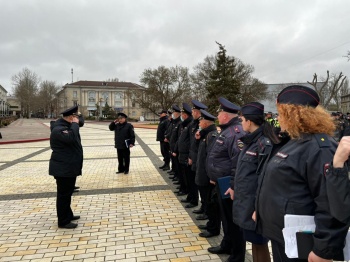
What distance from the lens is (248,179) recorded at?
8.78ft

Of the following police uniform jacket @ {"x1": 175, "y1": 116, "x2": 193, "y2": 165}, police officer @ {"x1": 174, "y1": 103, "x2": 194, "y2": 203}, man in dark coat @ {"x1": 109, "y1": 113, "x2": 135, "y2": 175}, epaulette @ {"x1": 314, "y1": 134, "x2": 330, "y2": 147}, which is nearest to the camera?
epaulette @ {"x1": 314, "y1": 134, "x2": 330, "y2": 147}

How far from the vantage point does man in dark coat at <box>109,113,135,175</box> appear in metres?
8.59

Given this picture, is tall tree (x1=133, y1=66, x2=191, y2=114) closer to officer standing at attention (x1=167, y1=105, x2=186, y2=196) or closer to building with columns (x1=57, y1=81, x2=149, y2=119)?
officer standing at attention (x1=167, y1=105, x2=186, y2=196)

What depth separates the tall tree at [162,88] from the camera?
4297 centimetres

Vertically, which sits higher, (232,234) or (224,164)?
(224,164)

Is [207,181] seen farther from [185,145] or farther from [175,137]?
[175,137]

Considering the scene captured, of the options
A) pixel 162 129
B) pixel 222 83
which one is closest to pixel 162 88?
pixel 222 83

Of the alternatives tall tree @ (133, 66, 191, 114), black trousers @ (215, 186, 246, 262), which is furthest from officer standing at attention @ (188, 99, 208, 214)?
tall tree @ (133, 66, 191, 114)

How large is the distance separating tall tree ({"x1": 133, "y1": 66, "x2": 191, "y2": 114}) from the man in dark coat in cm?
3429

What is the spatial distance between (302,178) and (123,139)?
7183 mm

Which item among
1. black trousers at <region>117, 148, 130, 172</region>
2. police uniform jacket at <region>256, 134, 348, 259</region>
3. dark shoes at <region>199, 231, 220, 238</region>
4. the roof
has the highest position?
the roof

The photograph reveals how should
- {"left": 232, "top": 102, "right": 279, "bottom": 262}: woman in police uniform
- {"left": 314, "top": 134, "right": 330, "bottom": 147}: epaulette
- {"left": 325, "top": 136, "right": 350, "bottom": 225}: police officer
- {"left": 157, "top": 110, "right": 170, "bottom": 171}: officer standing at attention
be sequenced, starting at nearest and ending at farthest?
{"left": 325, "top": 136, "right": 350, "bottom": 225}: police officer
{"left": 314, "top": 134, "right": 330, "bottom": 147}: epaulette
{"left": 232, "top": 102, "right": 279, "bottom": 262}: woman in police uniform
{"left": 157, "top": 110, "right": 170, "bottom": 171}: officer standing at attention

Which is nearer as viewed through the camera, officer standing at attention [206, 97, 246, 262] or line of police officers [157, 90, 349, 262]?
line of police officers [157, 90, 349, 262]

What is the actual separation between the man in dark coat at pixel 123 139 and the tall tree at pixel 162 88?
113 feet
